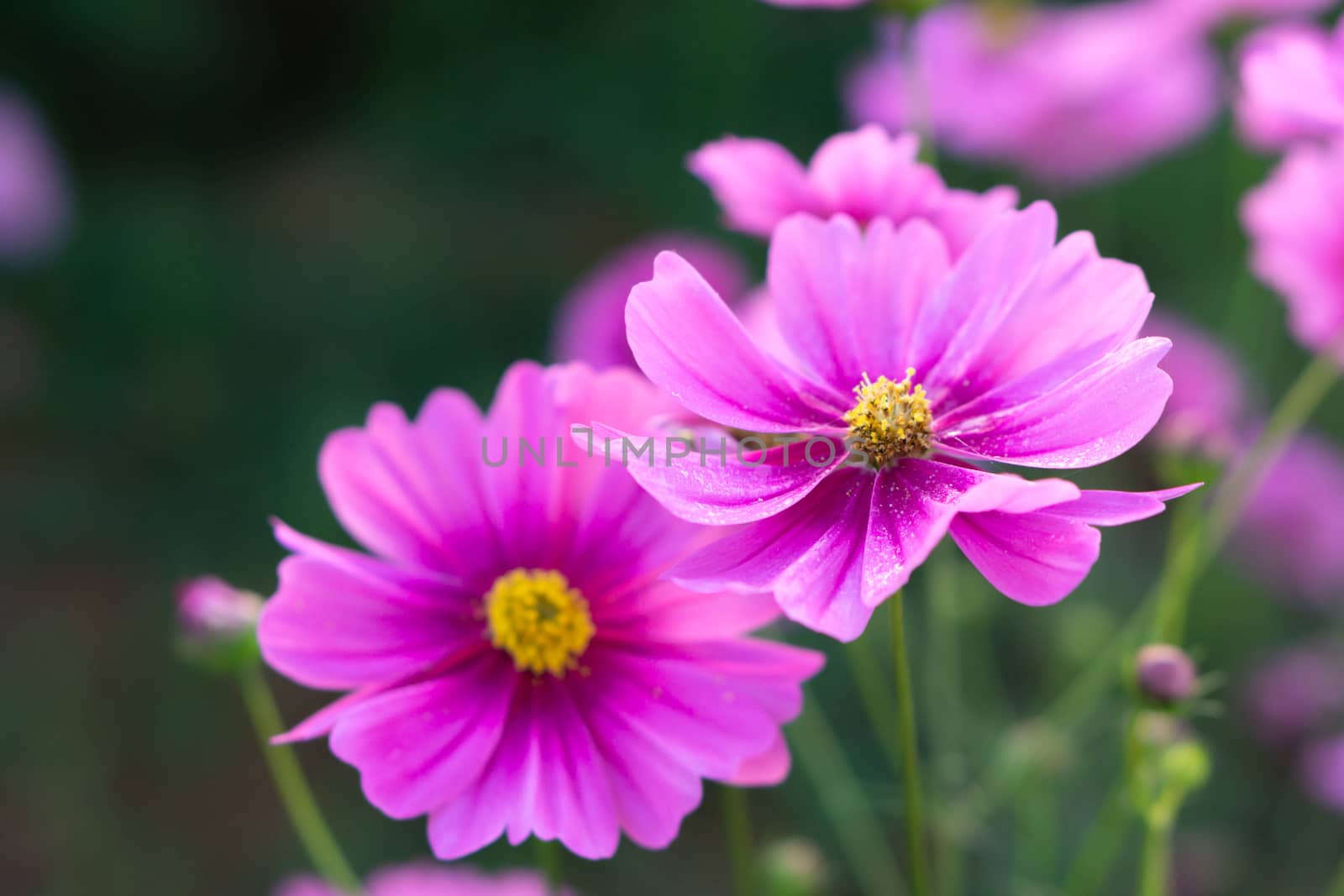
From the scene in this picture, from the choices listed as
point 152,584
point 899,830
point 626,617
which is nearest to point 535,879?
point 626,617

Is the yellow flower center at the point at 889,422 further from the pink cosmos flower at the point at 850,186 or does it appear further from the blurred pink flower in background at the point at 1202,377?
the blurred pink flower in background at the point at 1202,377

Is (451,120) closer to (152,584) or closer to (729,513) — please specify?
(152,584)

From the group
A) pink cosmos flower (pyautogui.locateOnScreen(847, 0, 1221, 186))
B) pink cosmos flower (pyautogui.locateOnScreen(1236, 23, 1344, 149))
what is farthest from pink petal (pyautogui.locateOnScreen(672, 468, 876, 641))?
pink cosmos flower (pyautogui.locateOnScreen(847, 0, 1221, 186))

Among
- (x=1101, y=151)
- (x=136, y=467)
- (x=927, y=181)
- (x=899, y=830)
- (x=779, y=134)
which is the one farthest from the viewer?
(x=779, y=134)

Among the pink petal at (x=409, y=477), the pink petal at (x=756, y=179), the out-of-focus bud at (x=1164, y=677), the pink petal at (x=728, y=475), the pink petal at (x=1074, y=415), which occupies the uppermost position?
the pink petal at (x=756, y=179)

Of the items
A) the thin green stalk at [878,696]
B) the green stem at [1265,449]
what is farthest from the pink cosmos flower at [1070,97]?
the thin green stalk at [878,696]

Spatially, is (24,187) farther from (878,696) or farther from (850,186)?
(850,186)

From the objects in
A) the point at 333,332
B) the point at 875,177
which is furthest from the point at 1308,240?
the point at 333,332
